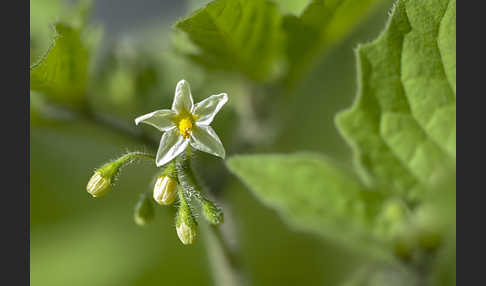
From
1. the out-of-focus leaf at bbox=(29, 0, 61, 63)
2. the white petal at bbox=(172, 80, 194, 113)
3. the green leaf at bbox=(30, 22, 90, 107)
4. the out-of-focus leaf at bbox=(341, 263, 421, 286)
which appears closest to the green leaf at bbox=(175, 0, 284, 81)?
the white petal at bbox=(172, 80, 194, 113)

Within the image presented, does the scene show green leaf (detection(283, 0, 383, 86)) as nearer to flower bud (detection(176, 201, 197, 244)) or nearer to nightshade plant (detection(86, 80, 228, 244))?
nightshade plant (detection(86, 80, 228, 244))

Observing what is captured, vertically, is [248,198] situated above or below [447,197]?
above

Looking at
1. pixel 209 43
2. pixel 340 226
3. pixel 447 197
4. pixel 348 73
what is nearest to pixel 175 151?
pixel 209 43

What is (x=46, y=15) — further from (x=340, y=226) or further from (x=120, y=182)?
(x=340, y=226)

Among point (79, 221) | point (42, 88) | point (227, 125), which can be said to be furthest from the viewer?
point (79, 221)

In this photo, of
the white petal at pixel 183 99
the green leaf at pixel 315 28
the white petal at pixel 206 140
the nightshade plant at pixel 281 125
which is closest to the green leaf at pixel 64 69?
the nightshade plant at pixel 281 125

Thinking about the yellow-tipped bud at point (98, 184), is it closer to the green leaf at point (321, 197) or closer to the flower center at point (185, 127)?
the flower center at point (185, 127)
